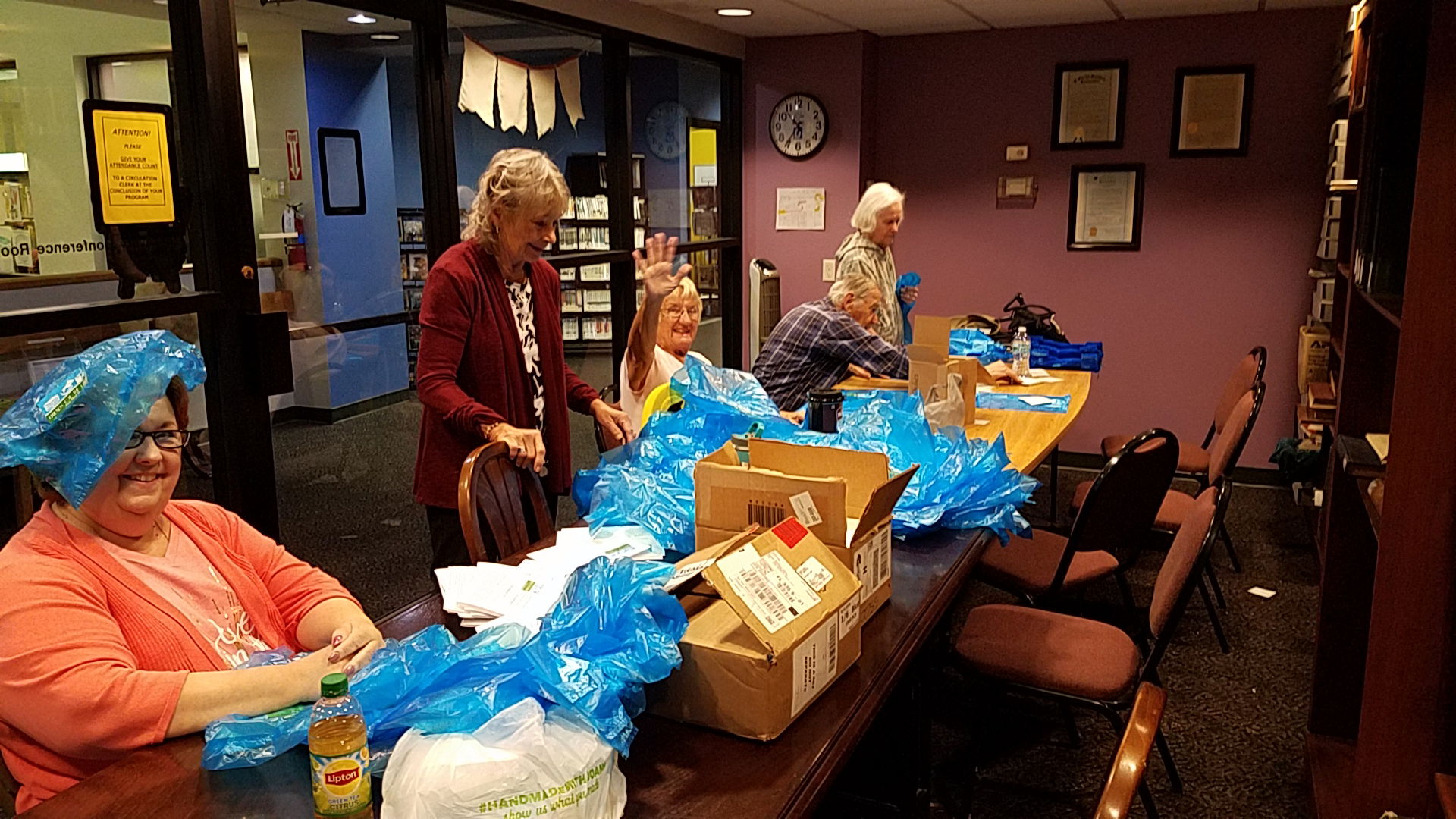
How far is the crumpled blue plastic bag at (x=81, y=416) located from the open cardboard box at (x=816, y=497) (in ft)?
2.70

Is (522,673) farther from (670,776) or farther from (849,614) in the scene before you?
(849,614)

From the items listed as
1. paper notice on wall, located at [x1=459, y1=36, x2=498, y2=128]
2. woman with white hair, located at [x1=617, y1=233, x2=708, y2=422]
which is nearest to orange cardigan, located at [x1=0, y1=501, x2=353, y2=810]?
woman with white hair, located at [x1=617, y1=233, x2=708, y2=422]

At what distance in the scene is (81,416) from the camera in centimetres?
140

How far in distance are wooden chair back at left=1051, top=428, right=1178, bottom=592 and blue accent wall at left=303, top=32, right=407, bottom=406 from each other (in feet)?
8.28

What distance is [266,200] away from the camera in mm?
3289

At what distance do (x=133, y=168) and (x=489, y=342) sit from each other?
98 cm

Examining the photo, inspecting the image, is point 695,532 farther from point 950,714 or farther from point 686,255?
point 686,255

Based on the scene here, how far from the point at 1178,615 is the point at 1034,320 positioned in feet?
9.53

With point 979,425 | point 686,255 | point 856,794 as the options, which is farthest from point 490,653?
point 686,255

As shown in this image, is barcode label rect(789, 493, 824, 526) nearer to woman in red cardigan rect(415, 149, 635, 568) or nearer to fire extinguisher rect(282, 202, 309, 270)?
woman in red cardigan rect(415, 149, 635, 568)

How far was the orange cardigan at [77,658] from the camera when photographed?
127 centimetres

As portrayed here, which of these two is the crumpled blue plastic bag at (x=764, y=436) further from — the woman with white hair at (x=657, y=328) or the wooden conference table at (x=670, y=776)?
the wooden conference table at (x=670, y=776)

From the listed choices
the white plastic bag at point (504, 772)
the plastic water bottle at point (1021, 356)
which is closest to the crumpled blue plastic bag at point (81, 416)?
the white plastic bag at point (504, 772)

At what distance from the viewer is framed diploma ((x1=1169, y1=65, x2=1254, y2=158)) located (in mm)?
5227
